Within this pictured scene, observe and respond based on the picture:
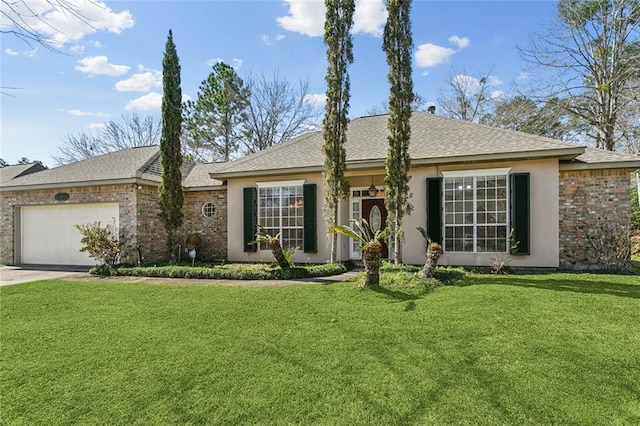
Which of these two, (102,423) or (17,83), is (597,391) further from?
(17,83)

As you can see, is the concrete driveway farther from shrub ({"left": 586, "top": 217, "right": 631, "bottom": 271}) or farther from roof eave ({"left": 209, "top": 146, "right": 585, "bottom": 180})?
shrub ({"left": 586, "top": 217, "right": 631, "bottom": 271})

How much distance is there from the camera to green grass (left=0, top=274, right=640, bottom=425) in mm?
3000

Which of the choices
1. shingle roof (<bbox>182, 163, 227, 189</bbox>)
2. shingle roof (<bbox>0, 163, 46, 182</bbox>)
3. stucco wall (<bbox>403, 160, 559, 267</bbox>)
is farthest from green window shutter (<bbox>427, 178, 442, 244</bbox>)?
shingle roof (<bbox>0, 163, 46, 182</bbox>)

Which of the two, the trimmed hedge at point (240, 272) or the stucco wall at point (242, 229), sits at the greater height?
the stucco wall at point (242, 229)

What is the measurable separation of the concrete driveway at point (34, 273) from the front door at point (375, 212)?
28.1ft

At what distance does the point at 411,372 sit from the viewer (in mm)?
3537

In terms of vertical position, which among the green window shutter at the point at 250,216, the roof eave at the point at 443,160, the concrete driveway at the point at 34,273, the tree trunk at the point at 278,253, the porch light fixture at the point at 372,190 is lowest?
the concrete driveway at the point at 34,273

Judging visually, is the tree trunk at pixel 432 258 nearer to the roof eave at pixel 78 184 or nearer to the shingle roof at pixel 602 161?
the shingle roof at pixel 602 161

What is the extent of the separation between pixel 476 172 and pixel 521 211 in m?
1.50

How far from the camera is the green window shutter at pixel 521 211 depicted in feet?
29.3

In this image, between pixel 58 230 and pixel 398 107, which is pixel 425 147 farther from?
pixel 58 230

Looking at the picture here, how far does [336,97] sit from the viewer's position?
384 inches

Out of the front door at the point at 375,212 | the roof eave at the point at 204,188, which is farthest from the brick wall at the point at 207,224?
the front door at the point at 375,212

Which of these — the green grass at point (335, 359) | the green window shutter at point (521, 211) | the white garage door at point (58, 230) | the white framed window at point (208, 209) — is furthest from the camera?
the white framed window at point (208, 209)
